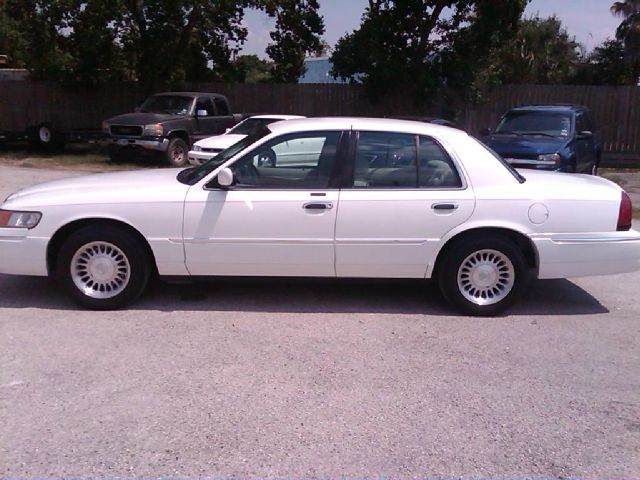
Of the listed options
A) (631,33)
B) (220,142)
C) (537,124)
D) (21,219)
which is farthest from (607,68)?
(21,219)

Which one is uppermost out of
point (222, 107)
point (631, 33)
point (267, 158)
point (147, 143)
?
point (631, 33)

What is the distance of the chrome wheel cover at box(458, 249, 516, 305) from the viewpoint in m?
5.96

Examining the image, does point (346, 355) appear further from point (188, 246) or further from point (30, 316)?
point (30, 316)

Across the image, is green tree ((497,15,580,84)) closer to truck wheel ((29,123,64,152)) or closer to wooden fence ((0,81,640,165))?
wooden fence ((0,81,640,165))

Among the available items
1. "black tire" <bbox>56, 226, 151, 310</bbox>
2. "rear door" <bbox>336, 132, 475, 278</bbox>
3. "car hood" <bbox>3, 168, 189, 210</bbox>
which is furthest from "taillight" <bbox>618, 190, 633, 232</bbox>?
"black tire" <bbox>56, 226, 151, 310</bbox>

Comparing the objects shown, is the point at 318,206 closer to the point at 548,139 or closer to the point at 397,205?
the point at 397,205

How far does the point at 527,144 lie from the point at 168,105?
9.23m

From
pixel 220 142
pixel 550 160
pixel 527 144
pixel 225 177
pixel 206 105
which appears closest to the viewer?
pixel 225 177

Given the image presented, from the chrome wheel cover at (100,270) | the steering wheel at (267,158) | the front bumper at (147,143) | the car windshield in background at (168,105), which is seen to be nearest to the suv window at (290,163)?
the steering wheel at (267,158)

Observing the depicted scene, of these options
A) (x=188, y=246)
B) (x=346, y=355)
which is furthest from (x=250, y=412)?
(x=188, y=246)

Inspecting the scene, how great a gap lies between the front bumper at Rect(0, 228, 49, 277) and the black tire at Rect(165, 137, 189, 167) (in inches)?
433

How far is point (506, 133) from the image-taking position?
13422 mm

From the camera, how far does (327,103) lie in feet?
70.8

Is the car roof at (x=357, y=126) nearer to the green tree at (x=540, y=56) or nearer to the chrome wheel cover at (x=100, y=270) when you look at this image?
the chrome wheel cover at (x=100, y=270)
